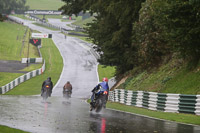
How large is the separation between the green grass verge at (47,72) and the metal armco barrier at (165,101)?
21.7 meters

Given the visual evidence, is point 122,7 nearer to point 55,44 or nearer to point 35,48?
point 35,48

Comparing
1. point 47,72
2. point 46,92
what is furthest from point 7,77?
point 46,92

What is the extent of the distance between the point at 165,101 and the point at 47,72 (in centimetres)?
4806

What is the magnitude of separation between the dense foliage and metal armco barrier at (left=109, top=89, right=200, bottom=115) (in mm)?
3054

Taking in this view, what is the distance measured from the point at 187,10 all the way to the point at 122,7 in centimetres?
1128

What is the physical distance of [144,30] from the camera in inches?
1151

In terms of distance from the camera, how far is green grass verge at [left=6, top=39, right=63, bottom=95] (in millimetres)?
46888

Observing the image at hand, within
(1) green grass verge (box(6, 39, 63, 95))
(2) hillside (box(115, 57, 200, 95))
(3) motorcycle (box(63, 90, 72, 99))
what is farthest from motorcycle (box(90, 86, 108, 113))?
(1) green grass verge (box(6, 39, 63, 95))

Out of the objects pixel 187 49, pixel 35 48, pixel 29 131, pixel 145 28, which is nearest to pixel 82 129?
pixel 29 131

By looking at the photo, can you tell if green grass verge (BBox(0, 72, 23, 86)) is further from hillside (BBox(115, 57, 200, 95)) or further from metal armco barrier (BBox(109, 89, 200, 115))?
metal armco barrier (BBox(109, 89, 200, 115))

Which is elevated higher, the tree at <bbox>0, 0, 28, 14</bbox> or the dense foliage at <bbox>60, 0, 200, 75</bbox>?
the tree at <bbox>0, 0, 28, 14</bbox>

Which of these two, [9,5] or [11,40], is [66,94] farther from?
[9,5]

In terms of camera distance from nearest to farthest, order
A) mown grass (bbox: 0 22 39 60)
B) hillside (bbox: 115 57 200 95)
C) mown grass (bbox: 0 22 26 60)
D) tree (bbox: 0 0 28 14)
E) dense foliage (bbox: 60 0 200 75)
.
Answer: dense foliage (bbox: 60 0 200 75)
hillside (bbox: 115 57 200 95)
mown grass (bbox: 0 22 26 60)
mown grass (bbox: 0 22 39 60)
tree (bbox: 0 0 28 14)

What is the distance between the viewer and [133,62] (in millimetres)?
33312
